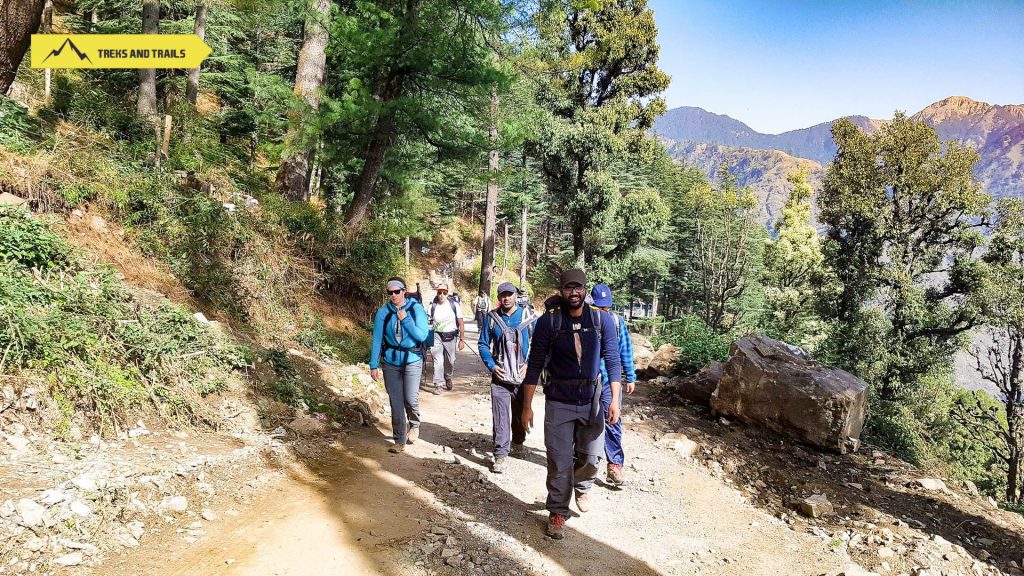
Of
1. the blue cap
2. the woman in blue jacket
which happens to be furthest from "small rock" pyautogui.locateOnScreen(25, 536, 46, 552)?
the blue cap

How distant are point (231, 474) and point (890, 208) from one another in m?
21.0

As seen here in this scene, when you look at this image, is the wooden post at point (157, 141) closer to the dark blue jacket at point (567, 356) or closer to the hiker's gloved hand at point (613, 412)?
the dark blue jacket at point (567, 356)

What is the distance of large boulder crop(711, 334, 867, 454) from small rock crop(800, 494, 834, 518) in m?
2.28

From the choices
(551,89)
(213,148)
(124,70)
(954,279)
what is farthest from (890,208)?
(124,70)

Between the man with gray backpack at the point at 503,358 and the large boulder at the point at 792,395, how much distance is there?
18.7 ft

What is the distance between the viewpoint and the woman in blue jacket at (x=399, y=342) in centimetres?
550

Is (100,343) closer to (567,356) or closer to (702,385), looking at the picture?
(567,356)

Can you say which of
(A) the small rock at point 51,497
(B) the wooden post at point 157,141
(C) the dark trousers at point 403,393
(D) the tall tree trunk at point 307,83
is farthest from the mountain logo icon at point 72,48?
(A) the small rock at point 51,497

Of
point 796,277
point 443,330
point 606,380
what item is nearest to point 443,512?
point 606,380

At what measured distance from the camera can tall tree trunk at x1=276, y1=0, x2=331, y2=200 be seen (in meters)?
9.33

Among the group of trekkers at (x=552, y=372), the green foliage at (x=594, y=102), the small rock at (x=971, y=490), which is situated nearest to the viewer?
the group of trekkers at (x=552, y=372)

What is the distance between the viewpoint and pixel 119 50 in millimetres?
10727

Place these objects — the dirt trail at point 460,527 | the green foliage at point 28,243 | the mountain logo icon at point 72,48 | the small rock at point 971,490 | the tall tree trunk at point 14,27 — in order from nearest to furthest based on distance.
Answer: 1. the dirt trail at point 460,527
2. the green foliage at point 28,243
3. the tall tree trunk at point 14,27
4. the small rock at point 971,490
5. the mountain logo icon at point 72,48

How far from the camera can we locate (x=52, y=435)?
3846mm
